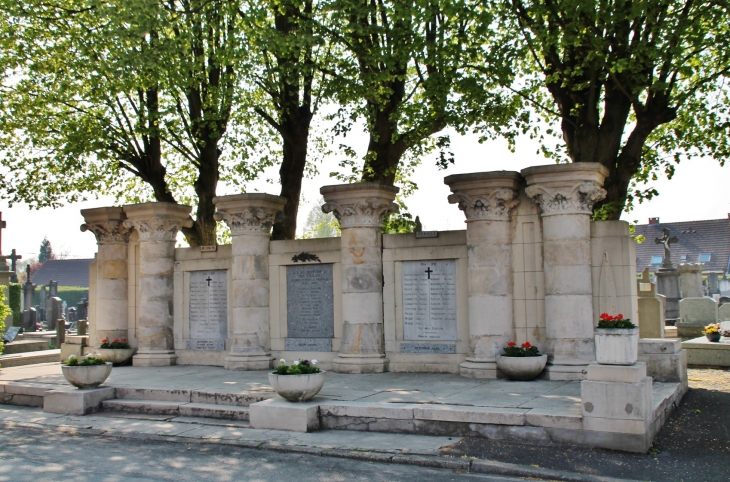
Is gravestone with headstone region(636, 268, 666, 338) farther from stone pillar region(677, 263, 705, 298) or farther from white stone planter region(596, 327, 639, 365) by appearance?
white stone planter region(596, 327, 639, 365)

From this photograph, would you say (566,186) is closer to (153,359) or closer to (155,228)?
(155,228)

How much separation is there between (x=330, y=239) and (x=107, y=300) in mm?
5551

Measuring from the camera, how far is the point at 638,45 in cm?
1176

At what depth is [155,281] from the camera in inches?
575

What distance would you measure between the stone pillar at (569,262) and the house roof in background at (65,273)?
2544 inches

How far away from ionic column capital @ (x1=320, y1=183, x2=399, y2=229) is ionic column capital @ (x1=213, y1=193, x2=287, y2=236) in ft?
4.82

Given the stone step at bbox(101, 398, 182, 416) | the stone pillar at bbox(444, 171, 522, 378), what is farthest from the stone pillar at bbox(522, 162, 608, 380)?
the stone step at bbox(101, 398, 182, 416)

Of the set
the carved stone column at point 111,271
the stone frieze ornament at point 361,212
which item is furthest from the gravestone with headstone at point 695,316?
the carved stone column at point 111,271

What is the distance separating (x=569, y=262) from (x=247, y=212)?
6315 mm

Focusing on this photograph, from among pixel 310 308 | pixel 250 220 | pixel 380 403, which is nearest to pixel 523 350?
pixel 380 403

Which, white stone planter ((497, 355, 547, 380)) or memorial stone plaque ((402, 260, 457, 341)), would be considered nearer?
white stone planter ((497, 355, 547, 380))

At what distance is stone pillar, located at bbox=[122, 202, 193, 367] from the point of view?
571 inches

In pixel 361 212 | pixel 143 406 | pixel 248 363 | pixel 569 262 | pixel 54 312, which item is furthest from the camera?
pixel 54 312

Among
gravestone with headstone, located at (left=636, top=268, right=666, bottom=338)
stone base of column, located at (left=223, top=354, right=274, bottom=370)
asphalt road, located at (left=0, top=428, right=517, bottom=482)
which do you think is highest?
gravestone with headstone, located at (left=636, top=268, right=666, bottom=338)
